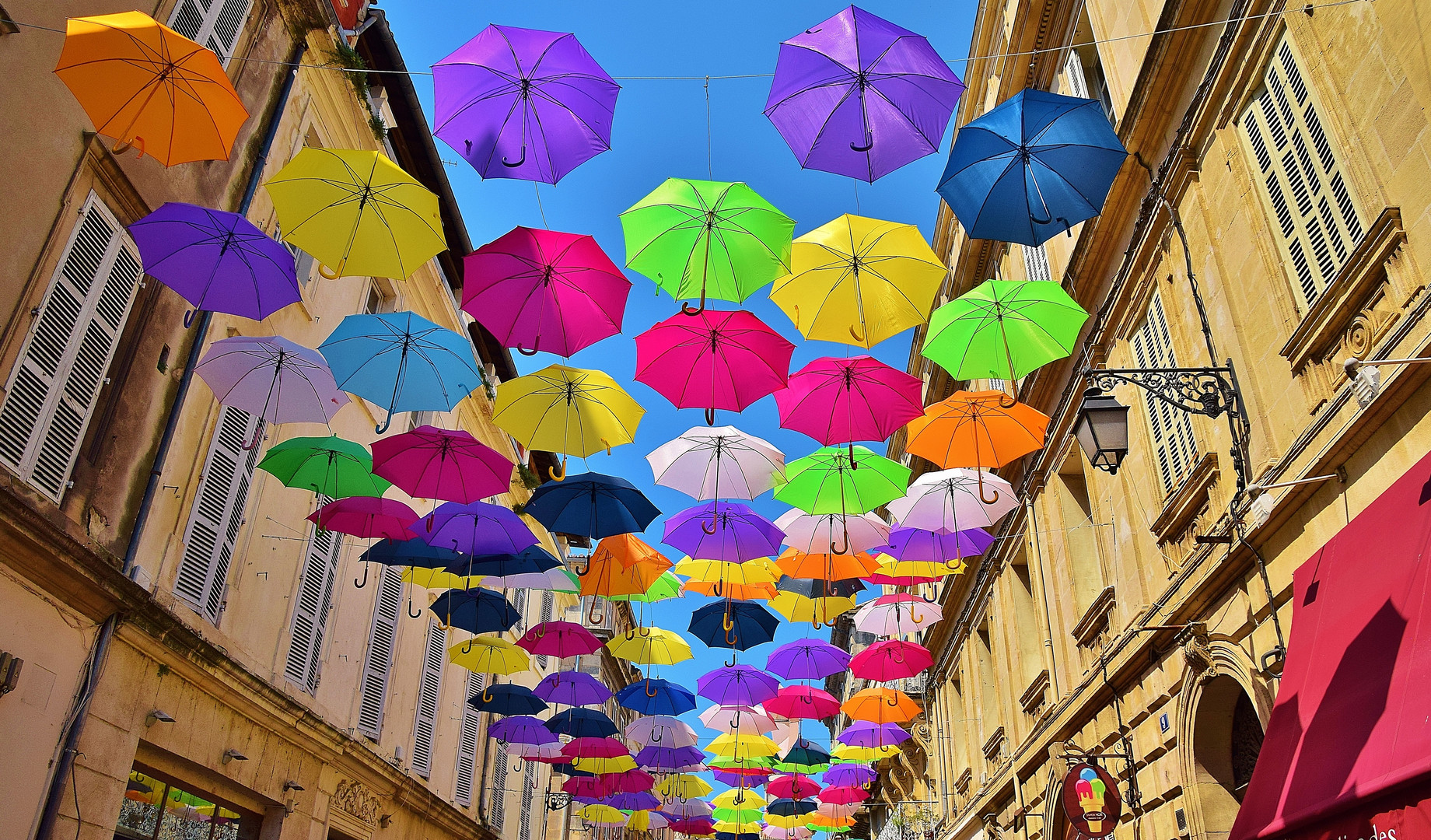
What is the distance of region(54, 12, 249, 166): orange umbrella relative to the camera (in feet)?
22.4

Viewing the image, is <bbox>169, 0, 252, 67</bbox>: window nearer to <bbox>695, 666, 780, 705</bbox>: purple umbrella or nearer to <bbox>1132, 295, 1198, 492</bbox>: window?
<bbox>1132, 295, 1198, 492</bbox>: window

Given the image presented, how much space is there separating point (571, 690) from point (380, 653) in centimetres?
365

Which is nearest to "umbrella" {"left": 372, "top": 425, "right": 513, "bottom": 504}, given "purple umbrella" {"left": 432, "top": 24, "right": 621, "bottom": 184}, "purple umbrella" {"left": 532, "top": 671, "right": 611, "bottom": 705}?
"purple umbrella" {"left": 432, "top": 24, "right": 621, "bottom": 184}

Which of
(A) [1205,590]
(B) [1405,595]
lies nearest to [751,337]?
(A) [1205,590]

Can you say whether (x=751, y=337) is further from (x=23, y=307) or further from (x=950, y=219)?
(x=950, y=219)

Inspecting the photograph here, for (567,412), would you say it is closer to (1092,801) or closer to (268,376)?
(268,376)

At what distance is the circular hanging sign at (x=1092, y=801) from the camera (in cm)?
1051

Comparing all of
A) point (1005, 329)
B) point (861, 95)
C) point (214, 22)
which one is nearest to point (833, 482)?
point (1005, 329)

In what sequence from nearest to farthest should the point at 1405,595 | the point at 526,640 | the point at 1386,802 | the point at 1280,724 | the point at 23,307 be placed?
the point at 1386,802
the point at 1405,595
the point at 1280,724
the point at 23,307
the point at 526,640

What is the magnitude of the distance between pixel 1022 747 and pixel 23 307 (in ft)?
48.8

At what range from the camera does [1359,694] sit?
571cm

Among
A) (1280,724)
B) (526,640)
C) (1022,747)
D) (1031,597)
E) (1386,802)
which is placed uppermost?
(1031,597)

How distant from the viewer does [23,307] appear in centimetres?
784

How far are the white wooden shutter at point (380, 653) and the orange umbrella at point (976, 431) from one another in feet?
33.2
